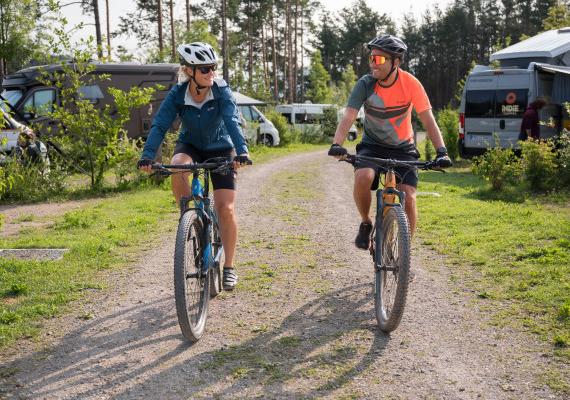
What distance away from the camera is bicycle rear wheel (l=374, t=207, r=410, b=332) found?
13.3 ft

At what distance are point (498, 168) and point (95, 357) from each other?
349 inches

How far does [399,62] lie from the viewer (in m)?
4.76

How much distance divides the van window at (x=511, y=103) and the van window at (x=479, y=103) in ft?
0.57

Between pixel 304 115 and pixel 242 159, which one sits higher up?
pixel 304 115

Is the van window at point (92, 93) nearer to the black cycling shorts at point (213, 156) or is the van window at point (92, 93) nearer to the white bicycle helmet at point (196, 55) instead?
the black cycling shorts at point (213, 156)

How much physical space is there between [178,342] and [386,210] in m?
1.65

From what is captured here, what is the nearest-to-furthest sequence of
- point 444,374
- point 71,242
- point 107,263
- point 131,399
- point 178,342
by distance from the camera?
point 131,399 → point 444,374 → point 178,342 → point 107,263 → point 71,242

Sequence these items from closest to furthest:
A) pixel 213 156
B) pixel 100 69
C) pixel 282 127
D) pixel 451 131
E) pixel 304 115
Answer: pixel 213 156, pixel 100 69, pixel 451 131, pixel 282 127, pixel 304 115

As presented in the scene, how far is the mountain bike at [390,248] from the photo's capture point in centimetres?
407

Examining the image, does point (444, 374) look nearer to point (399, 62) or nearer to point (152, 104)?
point (399, 62)

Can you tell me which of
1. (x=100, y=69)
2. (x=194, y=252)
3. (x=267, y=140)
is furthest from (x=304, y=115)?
(x=194, y=252)

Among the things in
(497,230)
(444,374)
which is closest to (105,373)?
(444,374)

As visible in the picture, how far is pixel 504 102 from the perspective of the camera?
15445 millimetres

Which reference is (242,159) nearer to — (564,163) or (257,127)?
(564,163)
